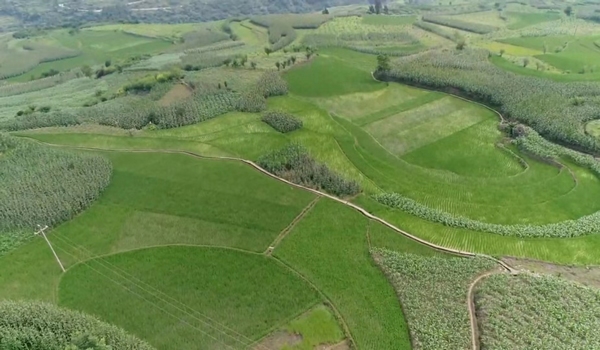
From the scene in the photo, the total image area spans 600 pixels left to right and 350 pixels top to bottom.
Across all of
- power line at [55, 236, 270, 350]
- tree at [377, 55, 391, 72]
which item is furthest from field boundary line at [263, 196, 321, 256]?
tree at [377, 55, 391, 72]

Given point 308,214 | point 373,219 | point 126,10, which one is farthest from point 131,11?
point 373,219

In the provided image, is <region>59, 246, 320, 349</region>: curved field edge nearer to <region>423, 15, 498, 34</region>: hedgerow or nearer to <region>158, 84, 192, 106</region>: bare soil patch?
<region>158, 84, 192, 106</region>: bare soil patch

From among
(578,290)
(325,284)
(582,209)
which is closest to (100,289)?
(325,284)

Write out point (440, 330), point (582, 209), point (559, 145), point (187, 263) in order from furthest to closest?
point (559, 145)
point (582, 209)
point (187, 263)
point (440, 330)

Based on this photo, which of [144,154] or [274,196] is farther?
[144,154]

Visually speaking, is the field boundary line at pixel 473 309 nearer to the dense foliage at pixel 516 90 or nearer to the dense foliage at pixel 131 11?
the dense foliage at pixel 516 90

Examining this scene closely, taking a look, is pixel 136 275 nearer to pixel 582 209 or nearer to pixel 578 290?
pixel 578 290

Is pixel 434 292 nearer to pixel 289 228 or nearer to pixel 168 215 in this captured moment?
pixel 289 228
